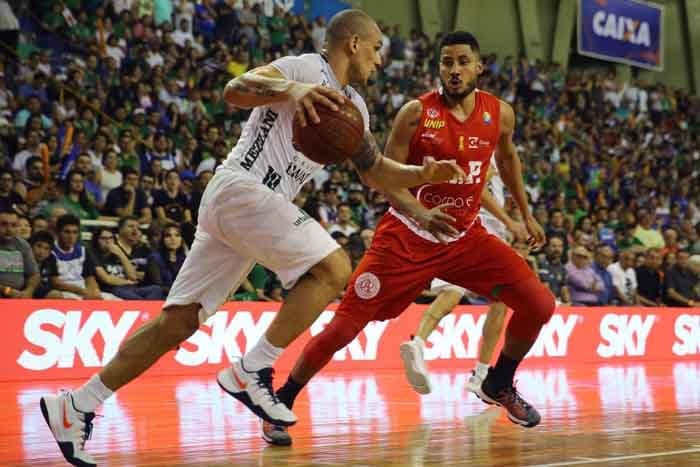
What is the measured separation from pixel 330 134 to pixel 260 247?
0.62 m

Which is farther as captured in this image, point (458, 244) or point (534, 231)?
point (534, 231)

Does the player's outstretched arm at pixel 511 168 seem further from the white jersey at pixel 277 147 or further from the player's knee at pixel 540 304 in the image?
the white jersey at pixel 277 147

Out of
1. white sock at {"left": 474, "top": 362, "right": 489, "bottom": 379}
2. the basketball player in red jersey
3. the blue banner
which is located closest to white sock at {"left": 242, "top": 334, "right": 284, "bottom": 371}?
the basketball player in red jersey

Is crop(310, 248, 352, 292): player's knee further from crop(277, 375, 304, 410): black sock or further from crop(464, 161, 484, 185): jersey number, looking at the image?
crop(464, 161, 484, 185): jersey number

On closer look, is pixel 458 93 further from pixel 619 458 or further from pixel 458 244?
pixel 619 458

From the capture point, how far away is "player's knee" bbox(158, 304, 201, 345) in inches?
195

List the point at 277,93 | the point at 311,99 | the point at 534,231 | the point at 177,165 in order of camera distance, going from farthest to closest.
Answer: the point at 177,165
the point at 534,231
the point at 277,93
the point at 311,99

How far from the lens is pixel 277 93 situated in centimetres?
475

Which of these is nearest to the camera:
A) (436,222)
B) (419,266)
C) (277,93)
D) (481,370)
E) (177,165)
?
(277,93)

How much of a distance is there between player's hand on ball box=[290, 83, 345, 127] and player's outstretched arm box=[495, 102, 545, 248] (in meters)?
2.08

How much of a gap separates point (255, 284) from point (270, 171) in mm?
A: 7273

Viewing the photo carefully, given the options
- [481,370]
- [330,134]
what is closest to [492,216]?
[481,370]

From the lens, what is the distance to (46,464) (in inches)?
188

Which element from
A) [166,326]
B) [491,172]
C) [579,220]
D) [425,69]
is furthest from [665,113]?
[166,326]
